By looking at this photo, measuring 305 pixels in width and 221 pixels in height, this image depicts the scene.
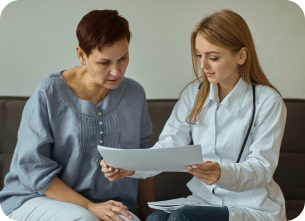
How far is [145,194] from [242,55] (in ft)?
2.98

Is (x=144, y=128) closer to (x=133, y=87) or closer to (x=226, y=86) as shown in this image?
(x=133, y=87)

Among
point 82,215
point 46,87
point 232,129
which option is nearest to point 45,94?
point 46,87

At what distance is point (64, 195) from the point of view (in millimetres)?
1392

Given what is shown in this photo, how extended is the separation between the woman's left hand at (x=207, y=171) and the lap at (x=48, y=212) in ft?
1.27

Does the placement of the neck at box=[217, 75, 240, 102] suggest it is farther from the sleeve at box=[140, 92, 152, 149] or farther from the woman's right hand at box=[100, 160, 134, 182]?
the woman's right hand at box=[100, 160, 134, 182]

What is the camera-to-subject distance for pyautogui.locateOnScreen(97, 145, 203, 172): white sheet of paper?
1086mm

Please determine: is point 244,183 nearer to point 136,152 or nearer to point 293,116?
point 136,152

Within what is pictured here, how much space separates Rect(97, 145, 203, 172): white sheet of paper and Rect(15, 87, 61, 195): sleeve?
0.35 metres

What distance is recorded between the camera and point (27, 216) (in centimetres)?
133

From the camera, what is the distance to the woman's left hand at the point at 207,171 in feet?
3.96

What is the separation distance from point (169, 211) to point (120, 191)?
324 mm

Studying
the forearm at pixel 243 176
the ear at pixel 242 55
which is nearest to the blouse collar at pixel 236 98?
the ear at pixel 242 55

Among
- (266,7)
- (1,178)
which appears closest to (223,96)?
(266,7)

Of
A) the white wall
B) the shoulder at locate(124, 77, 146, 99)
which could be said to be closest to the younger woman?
the shoulder at locate(124, 77, 146, 99)
